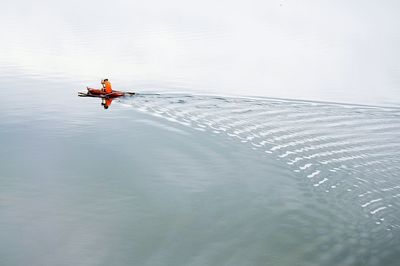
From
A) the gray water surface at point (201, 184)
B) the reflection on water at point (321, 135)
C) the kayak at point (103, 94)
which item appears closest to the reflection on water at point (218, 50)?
the reflection on water at point (321, 135)

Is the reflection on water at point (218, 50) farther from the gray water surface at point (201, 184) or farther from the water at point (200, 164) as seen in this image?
the gray water surface at point (201, 184)

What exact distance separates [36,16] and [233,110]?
251 ft

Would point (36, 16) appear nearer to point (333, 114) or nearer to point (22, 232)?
point (333, 114)

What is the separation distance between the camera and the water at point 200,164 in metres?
17.8

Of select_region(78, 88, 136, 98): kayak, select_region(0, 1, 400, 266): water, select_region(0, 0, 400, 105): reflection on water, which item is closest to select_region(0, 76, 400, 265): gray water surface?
select_region(0, 1, 400, 266): water

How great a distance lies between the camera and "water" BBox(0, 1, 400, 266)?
17.8 meters

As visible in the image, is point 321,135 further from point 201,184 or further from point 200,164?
point 201,184

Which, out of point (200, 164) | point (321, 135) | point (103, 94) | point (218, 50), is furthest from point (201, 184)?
point (218, 50)

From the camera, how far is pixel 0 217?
19.5 m

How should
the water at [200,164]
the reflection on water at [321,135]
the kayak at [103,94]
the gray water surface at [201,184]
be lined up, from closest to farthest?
the gray water surface at [201,184]
the water at [200,164]
the reflection on water at [321,135]
the kayak at [103,94]

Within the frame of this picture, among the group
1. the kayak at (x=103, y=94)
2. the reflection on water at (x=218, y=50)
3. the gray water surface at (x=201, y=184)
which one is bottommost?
the gray water surface at (x=201, y=184)

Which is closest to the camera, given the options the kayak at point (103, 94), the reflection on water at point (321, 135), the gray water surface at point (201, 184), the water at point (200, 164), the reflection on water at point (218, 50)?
the gray water surface at point (201, 184)

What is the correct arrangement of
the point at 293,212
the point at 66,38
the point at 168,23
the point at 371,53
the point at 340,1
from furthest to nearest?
the point at 340,1 < the point at 168,23 < the point at 66,38 < the point at 371,53 < the point at 293,212

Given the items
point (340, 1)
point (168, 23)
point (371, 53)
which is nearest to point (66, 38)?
point (168, 23)
